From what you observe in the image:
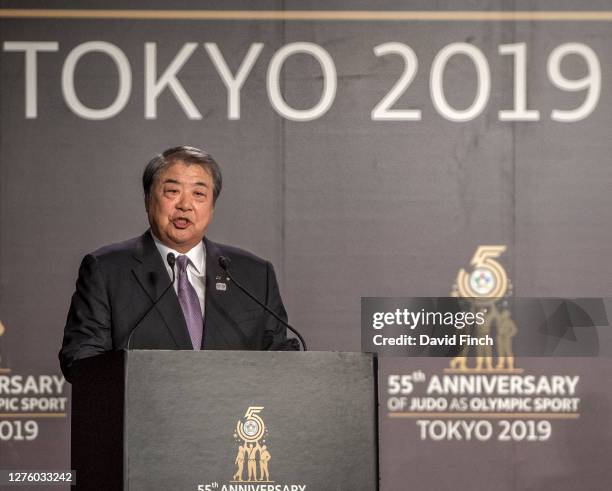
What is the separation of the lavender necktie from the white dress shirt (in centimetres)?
2

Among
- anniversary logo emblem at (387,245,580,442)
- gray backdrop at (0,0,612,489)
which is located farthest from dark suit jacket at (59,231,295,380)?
anniversary logo emblem at (387,245,580,442)

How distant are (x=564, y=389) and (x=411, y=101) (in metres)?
1.50

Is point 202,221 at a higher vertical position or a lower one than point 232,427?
higher

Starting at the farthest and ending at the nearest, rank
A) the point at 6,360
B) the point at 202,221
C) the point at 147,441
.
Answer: the point at 6,360 → the point at 202,221 → the point at 147,441

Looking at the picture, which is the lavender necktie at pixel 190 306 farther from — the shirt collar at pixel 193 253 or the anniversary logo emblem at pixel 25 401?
the anniversary logo emblem at pixel 25 401

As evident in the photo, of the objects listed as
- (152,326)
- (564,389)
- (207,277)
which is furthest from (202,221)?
(564,389)

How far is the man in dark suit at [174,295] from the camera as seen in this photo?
317 cm

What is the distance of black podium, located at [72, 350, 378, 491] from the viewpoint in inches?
84.1

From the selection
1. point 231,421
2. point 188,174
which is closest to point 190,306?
point 188,174

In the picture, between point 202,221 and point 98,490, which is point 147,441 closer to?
point 98,490

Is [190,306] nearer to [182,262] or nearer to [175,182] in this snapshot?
[182,262]

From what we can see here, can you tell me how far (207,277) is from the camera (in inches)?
132

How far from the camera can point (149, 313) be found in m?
3.15

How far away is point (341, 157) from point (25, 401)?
1.81 m
